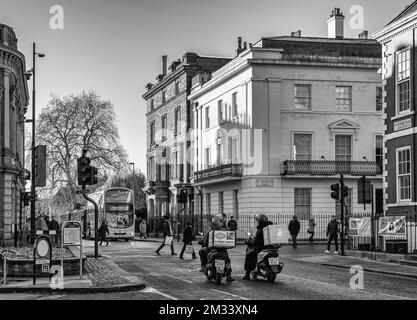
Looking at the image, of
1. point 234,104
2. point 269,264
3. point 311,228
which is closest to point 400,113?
point 269,264

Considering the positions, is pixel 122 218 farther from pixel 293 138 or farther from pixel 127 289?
pixel 127 289

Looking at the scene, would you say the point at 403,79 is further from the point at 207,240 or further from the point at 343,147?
the point at 343,147

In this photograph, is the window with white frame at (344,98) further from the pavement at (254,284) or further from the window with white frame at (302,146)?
the pavement at (254,284)

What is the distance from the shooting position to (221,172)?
168ft

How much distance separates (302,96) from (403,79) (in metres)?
19.8

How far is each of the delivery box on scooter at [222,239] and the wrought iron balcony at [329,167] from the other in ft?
97.4

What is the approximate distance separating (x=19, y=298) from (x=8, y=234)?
94.0 feet

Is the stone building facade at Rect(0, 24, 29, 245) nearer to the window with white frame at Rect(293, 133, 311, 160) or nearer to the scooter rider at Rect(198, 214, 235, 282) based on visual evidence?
the window with white frame at Rect(293, 133, 311, 160)

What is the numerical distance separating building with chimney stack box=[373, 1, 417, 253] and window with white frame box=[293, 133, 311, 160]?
18.2 meters

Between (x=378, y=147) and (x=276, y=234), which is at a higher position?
(x=378, y=147)

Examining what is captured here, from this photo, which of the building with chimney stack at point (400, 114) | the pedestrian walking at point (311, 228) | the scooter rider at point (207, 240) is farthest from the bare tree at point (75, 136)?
the scooter rider at point (207, 240)

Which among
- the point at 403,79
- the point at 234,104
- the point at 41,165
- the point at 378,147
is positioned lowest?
the point at 41,165

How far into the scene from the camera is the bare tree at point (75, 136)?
71.9 m

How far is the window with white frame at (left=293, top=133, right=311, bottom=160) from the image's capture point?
161 feet
